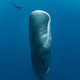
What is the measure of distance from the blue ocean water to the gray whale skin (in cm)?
123

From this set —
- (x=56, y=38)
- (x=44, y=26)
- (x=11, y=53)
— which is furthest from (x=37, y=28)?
(x=11, y=53)

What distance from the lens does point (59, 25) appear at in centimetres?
308

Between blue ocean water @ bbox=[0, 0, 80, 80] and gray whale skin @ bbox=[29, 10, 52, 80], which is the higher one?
gray whale skin @ bbox=[29, 10, 52, 80]

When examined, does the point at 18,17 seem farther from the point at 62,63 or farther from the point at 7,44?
the point at 62,63

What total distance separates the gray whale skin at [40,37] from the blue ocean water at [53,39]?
4.03ft

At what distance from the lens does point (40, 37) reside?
5.67 feet

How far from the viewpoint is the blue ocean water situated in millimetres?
3053

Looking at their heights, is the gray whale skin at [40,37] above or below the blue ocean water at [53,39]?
above

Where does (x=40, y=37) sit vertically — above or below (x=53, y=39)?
above

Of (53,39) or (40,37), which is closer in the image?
(40,37)

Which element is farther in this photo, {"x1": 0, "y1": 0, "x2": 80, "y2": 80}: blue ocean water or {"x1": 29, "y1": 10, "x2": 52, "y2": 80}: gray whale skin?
{"x1": 0, "y1": 0, "x2": 80, "y2": 80}: blue ocean water

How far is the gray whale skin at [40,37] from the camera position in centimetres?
171

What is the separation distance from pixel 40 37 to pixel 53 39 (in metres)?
1.33

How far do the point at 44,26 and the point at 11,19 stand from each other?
1512 mm
